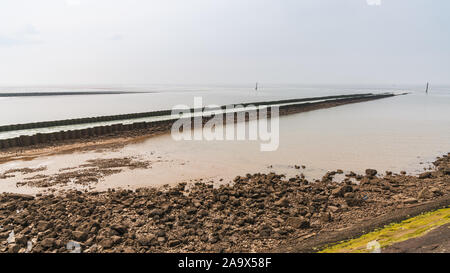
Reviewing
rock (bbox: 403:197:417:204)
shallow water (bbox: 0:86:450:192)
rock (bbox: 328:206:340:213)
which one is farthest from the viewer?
shallow water (bbox: 0:86:450:192)

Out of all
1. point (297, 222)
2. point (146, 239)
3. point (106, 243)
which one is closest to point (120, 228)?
point (106, 243)

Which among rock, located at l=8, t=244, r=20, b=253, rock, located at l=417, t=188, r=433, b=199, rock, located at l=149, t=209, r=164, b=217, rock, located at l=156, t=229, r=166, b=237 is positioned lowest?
rock, located at l=8, t=244, r=20, b=253

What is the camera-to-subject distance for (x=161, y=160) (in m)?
18.1

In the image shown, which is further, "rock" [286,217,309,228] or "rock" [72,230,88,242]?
"rock" [286,217,309,228]

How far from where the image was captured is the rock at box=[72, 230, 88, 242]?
8.06 meters

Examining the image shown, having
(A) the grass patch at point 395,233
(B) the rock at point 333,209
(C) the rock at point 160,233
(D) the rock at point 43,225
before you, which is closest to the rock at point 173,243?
(C) the rock at point 160,233

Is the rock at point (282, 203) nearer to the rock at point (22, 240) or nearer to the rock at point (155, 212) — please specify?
the rock at point (155, 212)

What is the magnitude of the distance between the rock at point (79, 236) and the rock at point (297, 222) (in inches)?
224

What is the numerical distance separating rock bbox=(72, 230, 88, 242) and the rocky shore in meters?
0.03

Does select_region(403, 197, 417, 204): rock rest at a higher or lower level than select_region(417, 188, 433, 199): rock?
lower

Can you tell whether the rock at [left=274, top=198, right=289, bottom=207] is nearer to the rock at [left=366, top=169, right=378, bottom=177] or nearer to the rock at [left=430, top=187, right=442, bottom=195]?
the rock at [left=430, top=187, right=442, bottom=195]

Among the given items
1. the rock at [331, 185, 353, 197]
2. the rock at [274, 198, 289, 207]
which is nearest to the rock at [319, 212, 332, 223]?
the rock at [274, 198, 289, 207]
